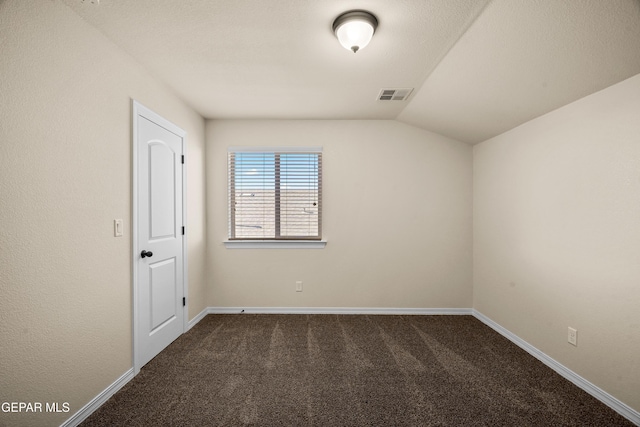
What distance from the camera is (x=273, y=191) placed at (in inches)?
140

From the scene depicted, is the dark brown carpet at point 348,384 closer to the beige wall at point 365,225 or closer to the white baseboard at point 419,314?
the white baseboard at point 419,314

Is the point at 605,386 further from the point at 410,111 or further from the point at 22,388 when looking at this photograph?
the point at 22,388

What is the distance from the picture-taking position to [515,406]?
183 centimetres

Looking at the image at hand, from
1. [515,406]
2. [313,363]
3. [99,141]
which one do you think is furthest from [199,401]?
[515,406]

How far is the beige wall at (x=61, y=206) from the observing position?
133 cm

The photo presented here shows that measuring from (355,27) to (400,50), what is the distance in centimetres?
53

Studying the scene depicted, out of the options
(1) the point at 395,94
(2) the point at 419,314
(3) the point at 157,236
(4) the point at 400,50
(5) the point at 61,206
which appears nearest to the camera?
(5) the point at 61,206

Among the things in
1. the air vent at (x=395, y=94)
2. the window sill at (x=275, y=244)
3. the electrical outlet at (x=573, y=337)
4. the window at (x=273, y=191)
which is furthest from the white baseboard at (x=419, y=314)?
the air vent at (x=395, y=94)

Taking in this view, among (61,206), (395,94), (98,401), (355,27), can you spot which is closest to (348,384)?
(98,401)

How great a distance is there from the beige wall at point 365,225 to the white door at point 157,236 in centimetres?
71

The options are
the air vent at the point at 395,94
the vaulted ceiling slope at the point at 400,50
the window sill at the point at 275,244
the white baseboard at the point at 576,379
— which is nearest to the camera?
the vaulted ceiling slope at the point at 400,50

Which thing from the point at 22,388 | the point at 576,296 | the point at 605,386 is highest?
the point at 576,296

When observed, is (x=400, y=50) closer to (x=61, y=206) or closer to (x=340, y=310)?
(x=61, y=206)

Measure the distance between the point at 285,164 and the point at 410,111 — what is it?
5.43ft
